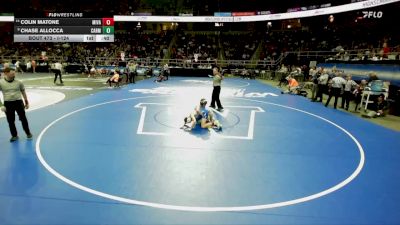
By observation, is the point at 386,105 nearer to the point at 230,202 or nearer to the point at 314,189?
the point at 314,189

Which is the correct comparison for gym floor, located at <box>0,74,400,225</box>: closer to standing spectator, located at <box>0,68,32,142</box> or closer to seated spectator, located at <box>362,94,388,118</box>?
standing spectator, located at <box>0,68,32,142</box>

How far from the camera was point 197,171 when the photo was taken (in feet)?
21.2

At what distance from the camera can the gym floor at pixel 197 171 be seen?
474cm

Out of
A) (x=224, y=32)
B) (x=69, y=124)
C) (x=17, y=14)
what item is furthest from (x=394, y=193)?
(x=224, y=32)
